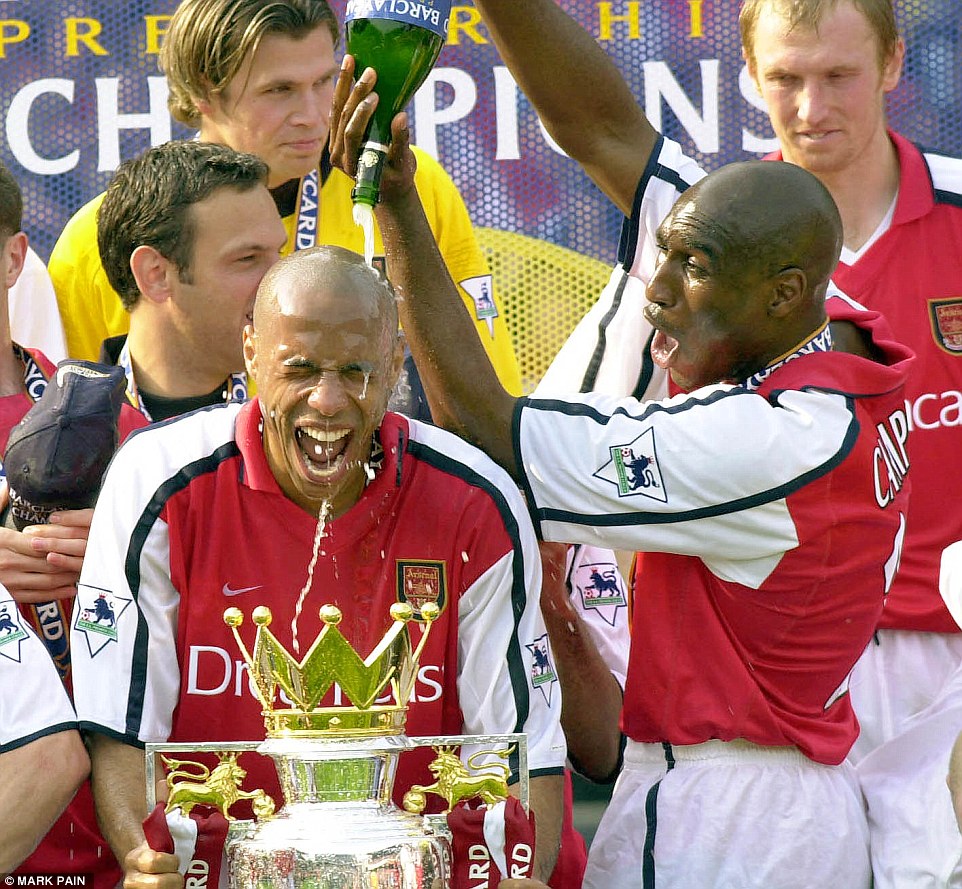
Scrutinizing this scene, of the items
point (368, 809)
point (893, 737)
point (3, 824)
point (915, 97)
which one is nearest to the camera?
point (368, 809)

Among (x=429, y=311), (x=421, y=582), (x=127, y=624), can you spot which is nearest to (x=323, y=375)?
(x=429, y=311)

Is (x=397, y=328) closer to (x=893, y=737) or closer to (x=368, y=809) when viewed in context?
(x=368, y=809)

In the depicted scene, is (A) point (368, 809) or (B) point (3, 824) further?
(B) point (3, 824)

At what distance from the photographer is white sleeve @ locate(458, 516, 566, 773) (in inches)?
130

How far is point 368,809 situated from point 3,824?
76cm

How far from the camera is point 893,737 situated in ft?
12.9

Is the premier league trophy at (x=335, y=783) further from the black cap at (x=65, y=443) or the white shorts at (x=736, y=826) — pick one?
the black cap at (x=65, y=443)

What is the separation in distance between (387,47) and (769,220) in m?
0.78

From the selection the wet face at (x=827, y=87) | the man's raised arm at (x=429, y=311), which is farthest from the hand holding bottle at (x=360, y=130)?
the wet face at (x=827, y=87)

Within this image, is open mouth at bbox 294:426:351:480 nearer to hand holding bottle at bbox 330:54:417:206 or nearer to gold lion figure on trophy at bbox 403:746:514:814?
hand holding bottle at bbox 330:54:417:206

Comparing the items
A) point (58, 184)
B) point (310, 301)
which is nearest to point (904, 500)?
point (310, 301)

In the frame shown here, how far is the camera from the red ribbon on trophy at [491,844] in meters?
2.86

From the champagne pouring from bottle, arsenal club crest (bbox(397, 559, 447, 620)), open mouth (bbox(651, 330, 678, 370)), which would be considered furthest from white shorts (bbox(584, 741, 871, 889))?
the champagne pouring from bottle

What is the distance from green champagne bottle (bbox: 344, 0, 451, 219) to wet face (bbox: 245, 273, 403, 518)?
0.22 meters
